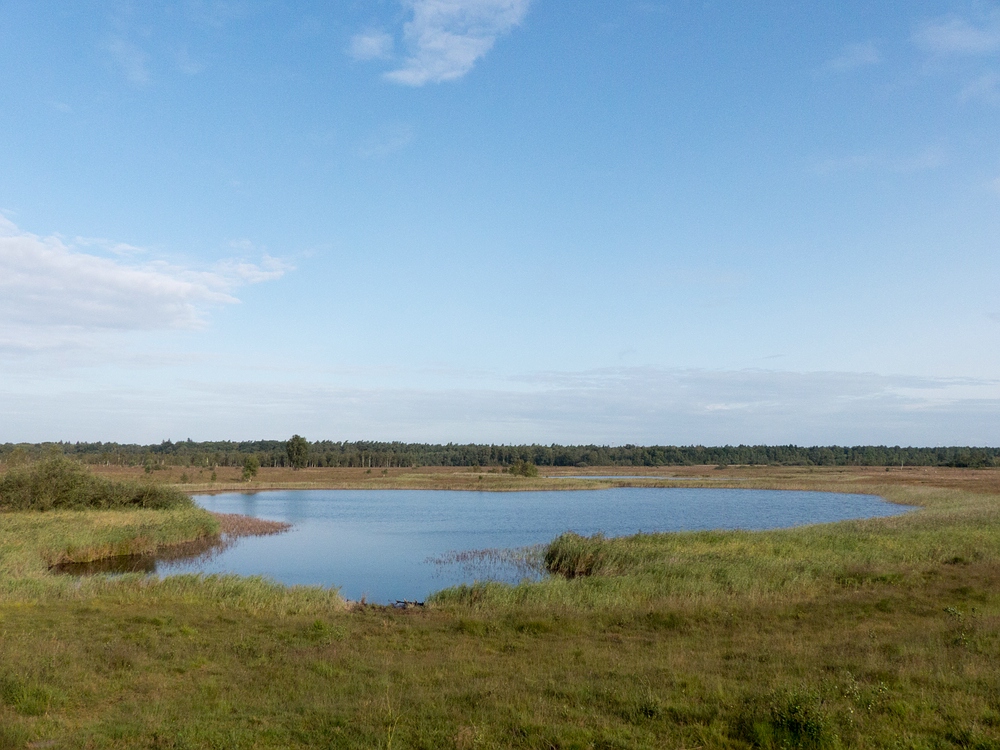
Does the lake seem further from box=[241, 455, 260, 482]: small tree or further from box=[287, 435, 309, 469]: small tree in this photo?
box=[287, 435, 309, 469]: small tree

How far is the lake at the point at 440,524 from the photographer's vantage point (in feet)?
105

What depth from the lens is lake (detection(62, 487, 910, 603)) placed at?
1262 inches

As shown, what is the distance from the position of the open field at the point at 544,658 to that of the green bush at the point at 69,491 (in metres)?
18.9

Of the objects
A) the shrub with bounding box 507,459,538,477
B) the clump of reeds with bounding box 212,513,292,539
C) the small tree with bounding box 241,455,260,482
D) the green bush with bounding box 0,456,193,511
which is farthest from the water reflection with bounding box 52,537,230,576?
the shrub with bounding box 507,459,538,477

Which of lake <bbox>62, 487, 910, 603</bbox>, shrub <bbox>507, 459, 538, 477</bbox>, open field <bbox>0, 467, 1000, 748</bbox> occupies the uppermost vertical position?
open field <bbox>0, 467, 1000, 748</bbox>

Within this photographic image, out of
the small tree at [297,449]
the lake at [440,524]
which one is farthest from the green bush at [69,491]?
the small tree at [297,449]

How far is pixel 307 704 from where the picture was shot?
10.8 metres

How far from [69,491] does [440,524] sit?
81.2ft

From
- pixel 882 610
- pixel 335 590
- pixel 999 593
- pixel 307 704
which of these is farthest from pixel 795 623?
pixel 335 590

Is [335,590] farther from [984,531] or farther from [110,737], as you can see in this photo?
[984,531]

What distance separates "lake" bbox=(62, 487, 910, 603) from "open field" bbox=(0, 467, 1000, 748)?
270 inches

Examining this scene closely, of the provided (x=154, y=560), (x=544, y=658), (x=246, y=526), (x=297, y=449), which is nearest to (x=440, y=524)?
(x=246, y=526)

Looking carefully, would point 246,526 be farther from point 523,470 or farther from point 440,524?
point 523,470

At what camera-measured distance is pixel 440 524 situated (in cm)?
5297
